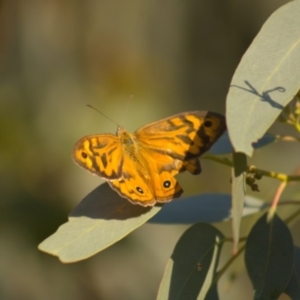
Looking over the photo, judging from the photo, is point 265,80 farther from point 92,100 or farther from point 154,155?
point 92,100

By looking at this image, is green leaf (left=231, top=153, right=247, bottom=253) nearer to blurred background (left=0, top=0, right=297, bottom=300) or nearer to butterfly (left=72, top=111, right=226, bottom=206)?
butterfly (left=72, top=111, right=226, bottom=206)

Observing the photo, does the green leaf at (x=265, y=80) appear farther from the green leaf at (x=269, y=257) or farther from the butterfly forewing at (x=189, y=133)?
the green leaf at (x=269, y=257)

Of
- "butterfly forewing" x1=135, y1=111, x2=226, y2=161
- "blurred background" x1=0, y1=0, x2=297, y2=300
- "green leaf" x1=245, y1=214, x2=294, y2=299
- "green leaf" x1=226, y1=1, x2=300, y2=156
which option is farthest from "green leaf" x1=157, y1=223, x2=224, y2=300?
"blurred background" x1=0, y1=0, x2=297, y2=300

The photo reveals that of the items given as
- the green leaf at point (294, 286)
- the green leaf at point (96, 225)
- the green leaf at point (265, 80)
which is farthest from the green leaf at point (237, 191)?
the green leaf at point (294, 286)

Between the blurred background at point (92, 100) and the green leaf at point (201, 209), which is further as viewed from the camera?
the blurred background at point (92, 100)

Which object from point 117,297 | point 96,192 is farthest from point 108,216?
point 117,297

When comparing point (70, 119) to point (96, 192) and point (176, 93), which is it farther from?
point (96, 192)
